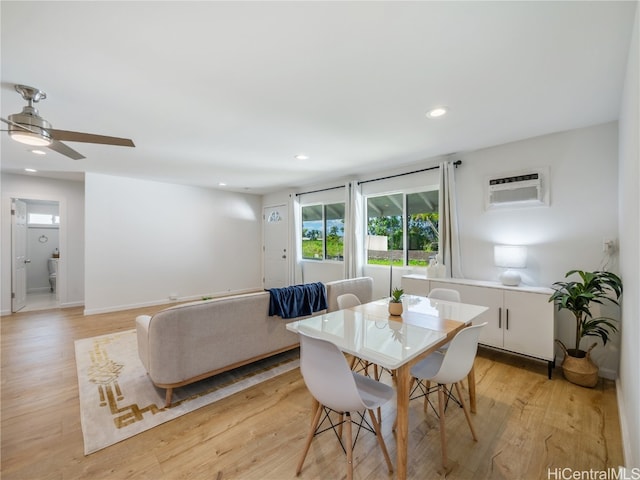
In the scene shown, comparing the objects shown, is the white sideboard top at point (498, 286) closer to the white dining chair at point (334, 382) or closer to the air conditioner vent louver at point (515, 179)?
the air conditioner vent louver at point (515, 179)

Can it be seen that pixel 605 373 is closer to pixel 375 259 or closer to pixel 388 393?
pixel 388 393

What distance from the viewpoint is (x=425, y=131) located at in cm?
291

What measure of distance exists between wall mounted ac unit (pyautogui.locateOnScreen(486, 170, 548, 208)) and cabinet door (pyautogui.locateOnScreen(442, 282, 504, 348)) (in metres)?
1.11

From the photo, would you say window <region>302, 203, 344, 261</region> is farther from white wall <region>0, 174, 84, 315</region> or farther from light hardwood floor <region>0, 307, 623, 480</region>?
white wall <region>0, 174, 84, 315</region>

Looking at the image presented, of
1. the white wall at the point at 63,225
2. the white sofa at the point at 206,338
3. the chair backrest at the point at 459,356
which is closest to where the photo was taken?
the chair backrest at the point at 459,356

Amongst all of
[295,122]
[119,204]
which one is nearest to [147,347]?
[295,122]

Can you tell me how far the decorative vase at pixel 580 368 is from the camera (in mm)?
2451

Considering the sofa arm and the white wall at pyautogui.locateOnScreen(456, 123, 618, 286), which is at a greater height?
Answer: the white wall at pyautogui.locateOnScreen(456, 123, 618, 286)

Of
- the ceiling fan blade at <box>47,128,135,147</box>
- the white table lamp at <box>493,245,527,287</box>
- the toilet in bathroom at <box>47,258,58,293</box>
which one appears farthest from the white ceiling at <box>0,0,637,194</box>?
the toilet in bathroom at <box>47,258,58,293</box>

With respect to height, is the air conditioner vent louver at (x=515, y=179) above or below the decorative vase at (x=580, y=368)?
above

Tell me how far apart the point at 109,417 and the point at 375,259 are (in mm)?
3919

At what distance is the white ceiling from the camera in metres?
1.39

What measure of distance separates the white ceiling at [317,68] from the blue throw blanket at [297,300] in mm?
1727

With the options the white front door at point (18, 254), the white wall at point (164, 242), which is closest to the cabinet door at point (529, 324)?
the white wall at point (164, 242)
